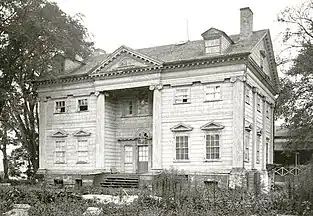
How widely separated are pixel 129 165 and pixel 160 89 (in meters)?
7.06

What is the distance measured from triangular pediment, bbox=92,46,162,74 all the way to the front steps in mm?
7712

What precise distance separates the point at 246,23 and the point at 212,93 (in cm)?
673

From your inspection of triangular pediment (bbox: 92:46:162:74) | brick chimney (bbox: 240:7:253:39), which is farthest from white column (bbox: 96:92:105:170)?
brick chimney (bbox: 240:7:253:39)

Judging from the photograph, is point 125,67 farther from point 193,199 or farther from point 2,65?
point 193,199

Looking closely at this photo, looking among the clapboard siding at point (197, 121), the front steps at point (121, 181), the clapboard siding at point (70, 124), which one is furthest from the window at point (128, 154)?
the clapboard siding at point (197, 121)

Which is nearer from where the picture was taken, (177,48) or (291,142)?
(177,48)

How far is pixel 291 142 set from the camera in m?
37.2

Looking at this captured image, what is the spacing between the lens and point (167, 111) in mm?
30312

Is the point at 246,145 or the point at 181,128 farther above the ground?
the point at 181,128

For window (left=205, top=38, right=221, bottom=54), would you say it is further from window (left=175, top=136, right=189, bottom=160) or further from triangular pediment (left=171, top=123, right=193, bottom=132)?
window (left=175, top=136, right=189, bottom=160)

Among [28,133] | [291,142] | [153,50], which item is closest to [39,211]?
[153,50]

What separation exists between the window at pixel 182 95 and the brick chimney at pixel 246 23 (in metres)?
6.38

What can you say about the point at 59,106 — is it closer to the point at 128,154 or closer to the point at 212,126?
the point at 128,154

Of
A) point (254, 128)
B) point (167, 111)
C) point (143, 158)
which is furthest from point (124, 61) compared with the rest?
point (254, 128)
